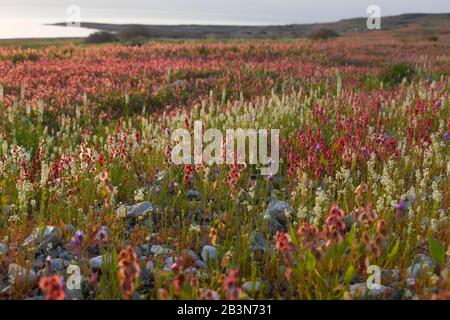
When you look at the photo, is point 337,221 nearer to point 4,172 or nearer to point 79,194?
point 79,194

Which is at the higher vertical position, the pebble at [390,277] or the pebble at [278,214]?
the pebble at [278,214]

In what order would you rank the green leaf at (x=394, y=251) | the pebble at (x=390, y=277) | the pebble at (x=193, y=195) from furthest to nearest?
the pebble at (x=193, y=195) < the pebble at (x=390, y=277) < the green leaf at (x=394, y=251)

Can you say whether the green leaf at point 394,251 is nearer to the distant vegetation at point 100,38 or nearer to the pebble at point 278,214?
the pebble at point 278,214

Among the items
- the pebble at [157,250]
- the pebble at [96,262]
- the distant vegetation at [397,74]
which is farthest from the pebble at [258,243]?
the distant vegetation at [397,74]

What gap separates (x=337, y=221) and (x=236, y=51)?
2237 cm

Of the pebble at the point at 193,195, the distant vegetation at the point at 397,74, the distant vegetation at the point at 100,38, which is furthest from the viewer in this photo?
the distant vegetation at the point at 100,38

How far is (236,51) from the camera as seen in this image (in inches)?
969

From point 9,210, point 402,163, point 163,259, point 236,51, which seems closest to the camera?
point 163,259

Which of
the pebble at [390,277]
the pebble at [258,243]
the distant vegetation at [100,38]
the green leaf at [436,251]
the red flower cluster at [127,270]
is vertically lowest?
the pebble at [390,277]

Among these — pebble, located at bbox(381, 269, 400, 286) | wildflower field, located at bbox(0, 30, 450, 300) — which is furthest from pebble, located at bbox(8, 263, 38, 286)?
pebble, located at bbox(381, 269, 400, 286)

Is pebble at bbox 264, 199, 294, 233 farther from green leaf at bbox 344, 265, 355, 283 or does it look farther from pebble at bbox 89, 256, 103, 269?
pebble at bbox 89, 256, 103, 269

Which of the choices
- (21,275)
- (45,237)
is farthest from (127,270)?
(45,237)
